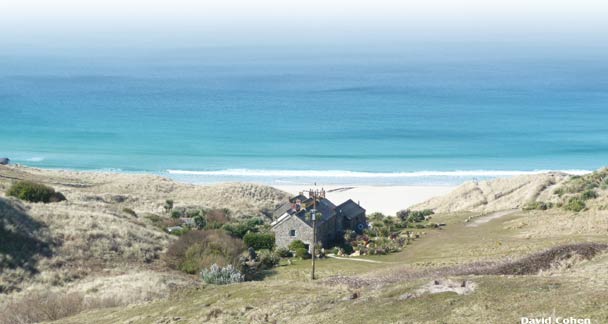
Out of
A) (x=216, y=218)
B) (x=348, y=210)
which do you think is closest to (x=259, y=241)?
(x=348, y=210)

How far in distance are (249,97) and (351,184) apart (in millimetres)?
72803

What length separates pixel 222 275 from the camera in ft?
102

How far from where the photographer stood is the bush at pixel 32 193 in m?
48.4

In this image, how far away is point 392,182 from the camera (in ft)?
289

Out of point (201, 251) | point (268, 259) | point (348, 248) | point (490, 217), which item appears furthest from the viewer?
point (490, 217)

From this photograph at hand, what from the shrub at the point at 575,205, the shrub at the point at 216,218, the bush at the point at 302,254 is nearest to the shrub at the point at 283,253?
the bush at the point at 302,254

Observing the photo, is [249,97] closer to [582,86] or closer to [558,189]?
[582,86]

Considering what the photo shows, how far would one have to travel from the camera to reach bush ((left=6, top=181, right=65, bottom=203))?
48375mm

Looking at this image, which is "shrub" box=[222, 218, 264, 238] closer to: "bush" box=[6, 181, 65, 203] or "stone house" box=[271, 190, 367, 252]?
"stone house" box=[271, 190, 367, 252]

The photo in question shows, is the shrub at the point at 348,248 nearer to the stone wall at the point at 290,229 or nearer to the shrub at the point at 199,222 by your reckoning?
the stone wall at the point at 290,229

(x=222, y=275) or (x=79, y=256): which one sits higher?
(x=79, y=256)

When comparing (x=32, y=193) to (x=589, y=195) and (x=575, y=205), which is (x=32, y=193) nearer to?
(x=575, y=205)

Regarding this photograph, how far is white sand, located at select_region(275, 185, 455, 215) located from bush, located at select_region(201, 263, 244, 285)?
37844mm

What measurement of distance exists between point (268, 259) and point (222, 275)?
6293 mm
